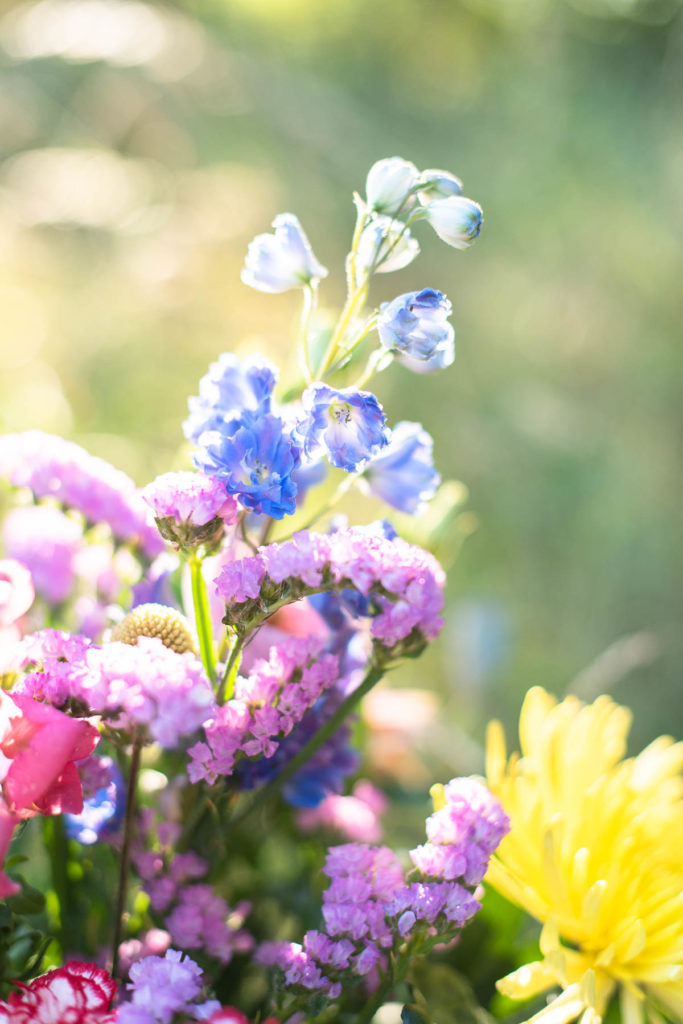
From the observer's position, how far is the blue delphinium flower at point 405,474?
1.00 ft

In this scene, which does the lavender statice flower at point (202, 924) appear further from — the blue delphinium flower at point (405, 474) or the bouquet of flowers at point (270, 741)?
the blue delphinium flower at point (405, 474)

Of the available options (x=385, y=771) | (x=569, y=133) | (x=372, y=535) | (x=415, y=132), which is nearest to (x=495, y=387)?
(x=569, y=133)

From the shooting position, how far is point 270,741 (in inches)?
10.2

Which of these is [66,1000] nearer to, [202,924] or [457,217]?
[202,924]

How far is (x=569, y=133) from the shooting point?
1632mm

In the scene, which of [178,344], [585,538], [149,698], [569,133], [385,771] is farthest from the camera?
[569,133]

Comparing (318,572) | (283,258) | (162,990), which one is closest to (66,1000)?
(162,990)

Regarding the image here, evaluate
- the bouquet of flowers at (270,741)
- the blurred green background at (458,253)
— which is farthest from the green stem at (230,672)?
the blurred green background at (458,253)

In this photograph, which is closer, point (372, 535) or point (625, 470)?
point (372, 535)

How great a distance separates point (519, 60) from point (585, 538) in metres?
1.07

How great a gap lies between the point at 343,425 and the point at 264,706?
0.09 m

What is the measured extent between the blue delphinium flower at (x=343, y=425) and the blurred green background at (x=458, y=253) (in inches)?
24.4

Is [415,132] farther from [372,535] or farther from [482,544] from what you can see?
[372,535]

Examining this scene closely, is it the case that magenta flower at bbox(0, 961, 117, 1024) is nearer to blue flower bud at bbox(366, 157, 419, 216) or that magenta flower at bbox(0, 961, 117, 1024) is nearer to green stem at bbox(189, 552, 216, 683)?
green stem at bbox(189, 552, 216, 683)
